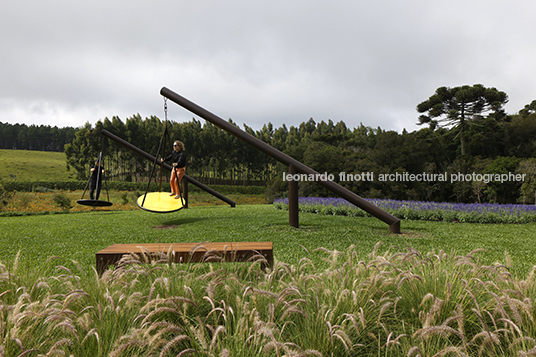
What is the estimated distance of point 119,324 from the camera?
2168mm

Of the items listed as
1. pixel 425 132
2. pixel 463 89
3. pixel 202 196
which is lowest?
pixel 202 196

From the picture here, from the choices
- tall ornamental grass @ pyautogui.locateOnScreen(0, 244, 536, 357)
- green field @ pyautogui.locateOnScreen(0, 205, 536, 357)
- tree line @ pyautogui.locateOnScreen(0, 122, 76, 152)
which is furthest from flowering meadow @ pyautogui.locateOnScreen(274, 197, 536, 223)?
tree line @ pyautogui.locateOnScreen(0, 122, 76, 152)

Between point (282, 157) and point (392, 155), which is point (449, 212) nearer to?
point (282, 157)

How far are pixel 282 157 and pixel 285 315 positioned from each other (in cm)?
671

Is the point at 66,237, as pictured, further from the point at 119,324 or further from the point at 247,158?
the point at 247,158

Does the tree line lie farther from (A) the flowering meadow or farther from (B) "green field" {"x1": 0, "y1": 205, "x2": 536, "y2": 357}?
(B) "green field" {"x1": 0, "y1": 205, "x2": 536, "y2": 357}

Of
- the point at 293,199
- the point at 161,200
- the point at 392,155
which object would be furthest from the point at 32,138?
the point at 293,199

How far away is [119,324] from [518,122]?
47761 mm

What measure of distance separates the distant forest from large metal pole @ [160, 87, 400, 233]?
1251 centimetres

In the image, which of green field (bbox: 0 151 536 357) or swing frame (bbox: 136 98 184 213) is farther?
swing frame (bbox: 136 98 184 213)

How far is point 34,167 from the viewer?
61156 mm

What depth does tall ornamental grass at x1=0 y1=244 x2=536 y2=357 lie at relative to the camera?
6.31 ft

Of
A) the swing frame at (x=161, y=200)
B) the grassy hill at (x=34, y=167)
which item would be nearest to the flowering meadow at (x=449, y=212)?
the swing frame at (x=161, y=200)

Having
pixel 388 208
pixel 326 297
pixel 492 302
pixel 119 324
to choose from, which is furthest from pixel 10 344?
pixel 388 208
